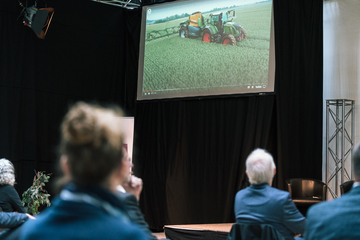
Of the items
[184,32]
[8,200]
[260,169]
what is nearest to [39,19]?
[184,32]

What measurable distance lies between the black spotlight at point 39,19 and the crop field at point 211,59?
6.87 feet

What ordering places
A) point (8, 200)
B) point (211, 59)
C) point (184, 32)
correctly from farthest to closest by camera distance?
point (184, 32)
point (211, 59)
point (8, 200)

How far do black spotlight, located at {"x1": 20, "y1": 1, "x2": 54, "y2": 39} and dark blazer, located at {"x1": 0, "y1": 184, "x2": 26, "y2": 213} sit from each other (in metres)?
2.70

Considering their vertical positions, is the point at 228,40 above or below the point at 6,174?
above

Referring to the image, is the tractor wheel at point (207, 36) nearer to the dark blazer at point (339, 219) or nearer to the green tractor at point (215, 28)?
the green tractor at point (215, 28)

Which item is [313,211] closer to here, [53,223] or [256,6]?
[53,223]

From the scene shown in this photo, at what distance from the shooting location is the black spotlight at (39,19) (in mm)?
5430

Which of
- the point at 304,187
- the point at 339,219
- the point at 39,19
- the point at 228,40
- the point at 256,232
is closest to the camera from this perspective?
the point at 339,219

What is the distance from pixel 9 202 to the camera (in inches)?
139

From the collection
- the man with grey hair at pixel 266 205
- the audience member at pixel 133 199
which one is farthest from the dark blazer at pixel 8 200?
the man with grey hair at pixel 266 205

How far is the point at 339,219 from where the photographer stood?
1.09 metres

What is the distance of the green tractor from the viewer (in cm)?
629

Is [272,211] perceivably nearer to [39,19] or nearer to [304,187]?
[304,187]

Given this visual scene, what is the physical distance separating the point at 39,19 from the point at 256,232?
15.3 ft
